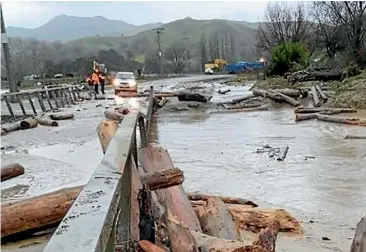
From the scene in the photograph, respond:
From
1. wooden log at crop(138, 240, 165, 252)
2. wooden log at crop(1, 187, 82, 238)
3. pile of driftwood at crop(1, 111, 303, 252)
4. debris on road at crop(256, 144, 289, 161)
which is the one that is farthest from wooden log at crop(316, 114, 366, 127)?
wooden log at crop(138, 240, 165, 252)

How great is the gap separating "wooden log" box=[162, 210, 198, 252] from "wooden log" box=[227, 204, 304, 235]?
168 centimetres

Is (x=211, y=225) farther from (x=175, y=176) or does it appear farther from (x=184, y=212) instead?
(x=175, y=176)

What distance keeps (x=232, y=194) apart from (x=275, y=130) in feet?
26.9

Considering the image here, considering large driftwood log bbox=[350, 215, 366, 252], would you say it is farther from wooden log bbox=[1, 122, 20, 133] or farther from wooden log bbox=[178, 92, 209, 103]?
wooden log bbox=[178, 92, 209, 103]

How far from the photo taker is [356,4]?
45688 millimetres

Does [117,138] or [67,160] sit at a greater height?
[117,138]

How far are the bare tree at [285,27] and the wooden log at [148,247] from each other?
61.2 meters

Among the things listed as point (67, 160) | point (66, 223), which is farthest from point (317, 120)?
point (66, 223)

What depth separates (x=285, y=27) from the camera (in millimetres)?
67000

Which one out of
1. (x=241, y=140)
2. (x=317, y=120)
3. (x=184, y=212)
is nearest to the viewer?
(x=184, y=212)

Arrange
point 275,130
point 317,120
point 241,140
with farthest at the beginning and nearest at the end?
point 317,120 < point 275,130 < point 241,140

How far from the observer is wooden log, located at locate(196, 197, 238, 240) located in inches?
174

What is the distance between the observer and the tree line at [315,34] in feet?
128

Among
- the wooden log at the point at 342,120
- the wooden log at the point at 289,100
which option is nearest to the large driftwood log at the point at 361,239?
the wooden log at the point at 342,120
